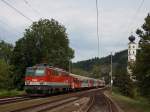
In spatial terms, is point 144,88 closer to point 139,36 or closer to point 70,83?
point 139,36

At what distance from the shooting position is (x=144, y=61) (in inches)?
1407

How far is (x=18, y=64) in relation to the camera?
85562 mm

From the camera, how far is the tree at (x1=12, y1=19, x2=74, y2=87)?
281ft

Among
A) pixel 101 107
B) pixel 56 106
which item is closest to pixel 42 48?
pixel 101 107

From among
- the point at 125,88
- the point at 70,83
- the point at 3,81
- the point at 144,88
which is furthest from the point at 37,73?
the point at 125,88

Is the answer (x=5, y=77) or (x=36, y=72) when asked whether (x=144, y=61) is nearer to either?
(x=36, y=72)

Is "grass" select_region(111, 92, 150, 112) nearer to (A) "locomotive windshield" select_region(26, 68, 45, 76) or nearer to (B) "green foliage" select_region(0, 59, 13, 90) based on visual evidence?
(A) "locomotive windshield" select_region(26, 68, 45, 76)

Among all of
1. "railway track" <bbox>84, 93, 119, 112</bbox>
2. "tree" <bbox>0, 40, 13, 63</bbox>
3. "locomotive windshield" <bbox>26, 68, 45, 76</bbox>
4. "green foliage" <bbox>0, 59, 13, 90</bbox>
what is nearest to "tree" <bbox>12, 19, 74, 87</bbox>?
"green foliage" <bbox>0, 59, 13, 90</bbox>

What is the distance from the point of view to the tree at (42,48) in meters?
85.6

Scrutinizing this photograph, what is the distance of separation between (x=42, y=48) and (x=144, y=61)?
188 ft

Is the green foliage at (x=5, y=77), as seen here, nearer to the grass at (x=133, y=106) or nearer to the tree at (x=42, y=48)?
the tree at (x=42, y=48)

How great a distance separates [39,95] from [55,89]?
3293 mm

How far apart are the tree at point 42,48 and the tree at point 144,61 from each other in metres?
47.4

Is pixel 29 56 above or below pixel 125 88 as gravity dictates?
above
